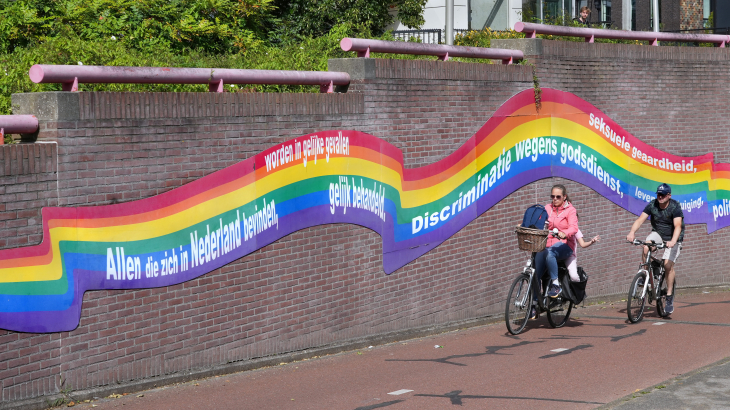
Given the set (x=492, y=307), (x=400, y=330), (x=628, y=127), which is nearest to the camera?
(x=400, y=330)

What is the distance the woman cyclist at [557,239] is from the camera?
10.8 meters

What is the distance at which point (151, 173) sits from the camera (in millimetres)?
7750

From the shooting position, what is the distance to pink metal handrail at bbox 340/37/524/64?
394 inches

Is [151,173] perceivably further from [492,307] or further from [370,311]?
[492,307]

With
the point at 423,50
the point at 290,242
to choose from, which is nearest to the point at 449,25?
the point at 423,50

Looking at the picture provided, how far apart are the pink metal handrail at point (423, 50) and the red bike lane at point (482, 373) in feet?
11.7

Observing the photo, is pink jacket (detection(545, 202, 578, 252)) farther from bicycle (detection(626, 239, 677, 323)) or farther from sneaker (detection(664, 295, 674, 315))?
sneaker (detection(664, 295, 674, 315))

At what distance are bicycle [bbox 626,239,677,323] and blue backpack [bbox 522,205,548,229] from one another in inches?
65.7

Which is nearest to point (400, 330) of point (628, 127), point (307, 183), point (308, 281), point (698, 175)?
point (308, 281)

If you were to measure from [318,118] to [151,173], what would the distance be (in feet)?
7.70

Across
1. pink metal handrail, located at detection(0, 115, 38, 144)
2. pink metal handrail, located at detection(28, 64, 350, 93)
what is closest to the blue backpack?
pink metal handrail, located at detection(28, 64, 350, 93)

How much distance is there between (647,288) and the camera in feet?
39.3

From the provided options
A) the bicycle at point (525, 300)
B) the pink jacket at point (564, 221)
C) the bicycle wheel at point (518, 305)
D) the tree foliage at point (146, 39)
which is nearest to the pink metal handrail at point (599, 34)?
the tree foliage at point (146, 39)

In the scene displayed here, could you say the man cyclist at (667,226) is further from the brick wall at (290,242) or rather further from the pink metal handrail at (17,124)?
the pink metal handrail at (17,124)
